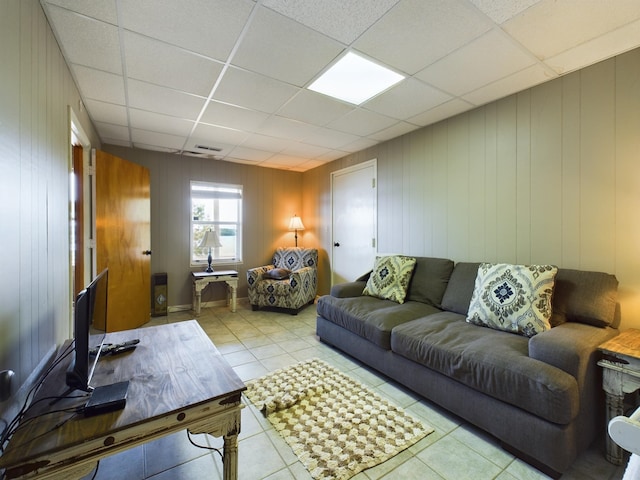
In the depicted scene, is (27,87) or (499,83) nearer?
(27,87)

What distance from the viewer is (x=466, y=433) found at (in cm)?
176

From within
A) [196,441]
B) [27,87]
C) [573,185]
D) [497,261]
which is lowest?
[196,441]

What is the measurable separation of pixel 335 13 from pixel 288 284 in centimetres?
333

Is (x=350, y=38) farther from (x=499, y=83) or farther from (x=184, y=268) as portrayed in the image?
(x=184, y=268)

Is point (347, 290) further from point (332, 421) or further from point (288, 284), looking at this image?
point (332, 421)

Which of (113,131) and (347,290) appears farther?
(113,131)

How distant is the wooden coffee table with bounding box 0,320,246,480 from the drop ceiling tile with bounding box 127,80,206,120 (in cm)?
208

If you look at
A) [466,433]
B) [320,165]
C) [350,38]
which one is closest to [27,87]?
[350,38]

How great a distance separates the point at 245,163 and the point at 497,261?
4.00 metres

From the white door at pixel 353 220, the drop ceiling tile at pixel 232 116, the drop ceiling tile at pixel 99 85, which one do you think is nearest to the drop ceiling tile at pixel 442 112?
the white door at pixel 353 220

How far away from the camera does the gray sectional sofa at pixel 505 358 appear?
144 centimetres

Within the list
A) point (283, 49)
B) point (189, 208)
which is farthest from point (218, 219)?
point (283, 49)

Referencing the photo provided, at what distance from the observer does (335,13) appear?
1.58m

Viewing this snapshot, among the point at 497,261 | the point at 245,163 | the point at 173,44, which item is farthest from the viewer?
the point at 245,163
